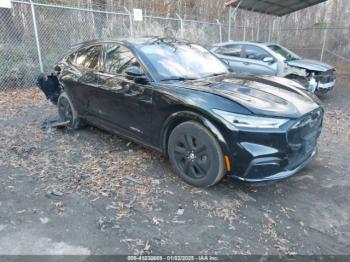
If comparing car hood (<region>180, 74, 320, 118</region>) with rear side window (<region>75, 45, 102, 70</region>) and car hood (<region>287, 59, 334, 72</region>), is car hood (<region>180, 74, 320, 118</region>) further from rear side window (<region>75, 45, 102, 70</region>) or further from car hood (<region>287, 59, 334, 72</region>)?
car hood (<region>287, 59, 334, 72</region>)

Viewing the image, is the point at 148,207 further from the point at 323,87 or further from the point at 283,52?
the point at 283,52

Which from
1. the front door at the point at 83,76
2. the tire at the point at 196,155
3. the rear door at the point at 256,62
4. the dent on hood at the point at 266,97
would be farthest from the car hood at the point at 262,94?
the rear door at the point at 256,62

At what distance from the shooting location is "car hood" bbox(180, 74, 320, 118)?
312 centimetres

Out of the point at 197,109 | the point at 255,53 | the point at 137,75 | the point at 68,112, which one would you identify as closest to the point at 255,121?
the point at 197,109

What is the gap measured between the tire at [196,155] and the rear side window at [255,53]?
6.14m

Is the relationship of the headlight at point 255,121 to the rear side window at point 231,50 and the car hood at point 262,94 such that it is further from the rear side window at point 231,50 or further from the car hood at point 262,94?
the rear side window at point 231,50

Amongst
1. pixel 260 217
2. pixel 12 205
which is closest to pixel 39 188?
pixel 12 205

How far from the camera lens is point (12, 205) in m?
3.25

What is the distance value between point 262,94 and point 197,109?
786mm

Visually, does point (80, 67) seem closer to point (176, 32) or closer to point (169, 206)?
point (169, 206)

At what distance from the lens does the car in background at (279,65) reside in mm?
8195

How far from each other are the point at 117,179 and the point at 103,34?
8.33m

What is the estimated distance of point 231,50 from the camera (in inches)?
368

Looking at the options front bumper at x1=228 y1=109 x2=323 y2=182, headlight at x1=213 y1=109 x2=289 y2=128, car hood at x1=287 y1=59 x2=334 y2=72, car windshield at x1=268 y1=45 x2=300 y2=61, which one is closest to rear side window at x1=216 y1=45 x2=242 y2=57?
car windshield at x1=268 y1=45 x2=300 y2=61
